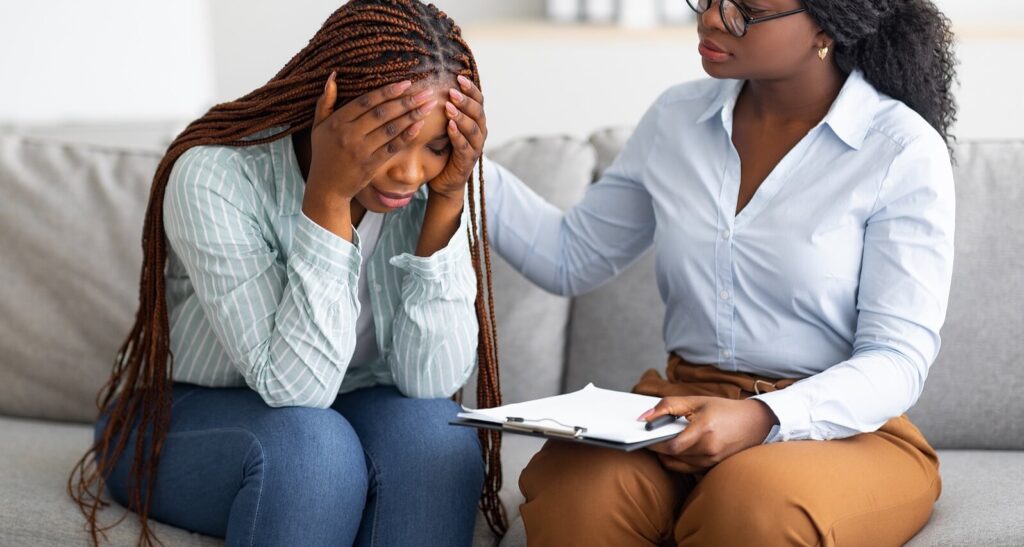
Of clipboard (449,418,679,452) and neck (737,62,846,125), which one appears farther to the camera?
neck (737,62,846,125)

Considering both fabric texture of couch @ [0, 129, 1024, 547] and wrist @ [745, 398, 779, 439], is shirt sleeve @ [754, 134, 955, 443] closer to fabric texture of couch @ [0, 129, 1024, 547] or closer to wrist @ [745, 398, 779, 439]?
wrist @ [745, 398, 779, 439]

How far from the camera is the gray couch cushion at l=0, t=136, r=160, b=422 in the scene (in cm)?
190

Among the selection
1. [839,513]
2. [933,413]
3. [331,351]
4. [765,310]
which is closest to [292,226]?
[331,351]

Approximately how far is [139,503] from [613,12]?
101 inches

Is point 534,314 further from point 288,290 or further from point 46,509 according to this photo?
point 46,509

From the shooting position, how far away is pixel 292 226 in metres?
1.47

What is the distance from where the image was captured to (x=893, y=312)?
1372 millimetres

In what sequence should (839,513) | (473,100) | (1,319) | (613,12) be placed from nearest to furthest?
(839,513) < (473,100) < (1,319) < (613,12)

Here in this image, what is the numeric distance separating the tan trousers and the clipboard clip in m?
0.13

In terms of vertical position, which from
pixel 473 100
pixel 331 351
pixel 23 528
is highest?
pixel 473 100

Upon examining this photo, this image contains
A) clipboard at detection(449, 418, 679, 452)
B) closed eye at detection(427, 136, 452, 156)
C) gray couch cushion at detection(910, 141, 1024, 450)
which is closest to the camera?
clipboard at detection(449, 418, 679, 452)

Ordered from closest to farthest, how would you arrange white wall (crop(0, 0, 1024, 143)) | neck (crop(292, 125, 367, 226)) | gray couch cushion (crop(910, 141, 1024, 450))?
neck (crop(292, 125, 367, 226)), gray couch cushion (crop(910, 141, 1024, 450)), white wall (crop(0, 0, 1024, 143))

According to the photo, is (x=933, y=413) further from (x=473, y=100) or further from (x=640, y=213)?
(x=473, y=100)

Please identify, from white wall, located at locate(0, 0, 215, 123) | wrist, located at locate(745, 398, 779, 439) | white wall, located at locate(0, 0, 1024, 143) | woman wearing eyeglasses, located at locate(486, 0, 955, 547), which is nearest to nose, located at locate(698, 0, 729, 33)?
woman wearing eyeglasses, located at locate(486, 0, 955, 547)
